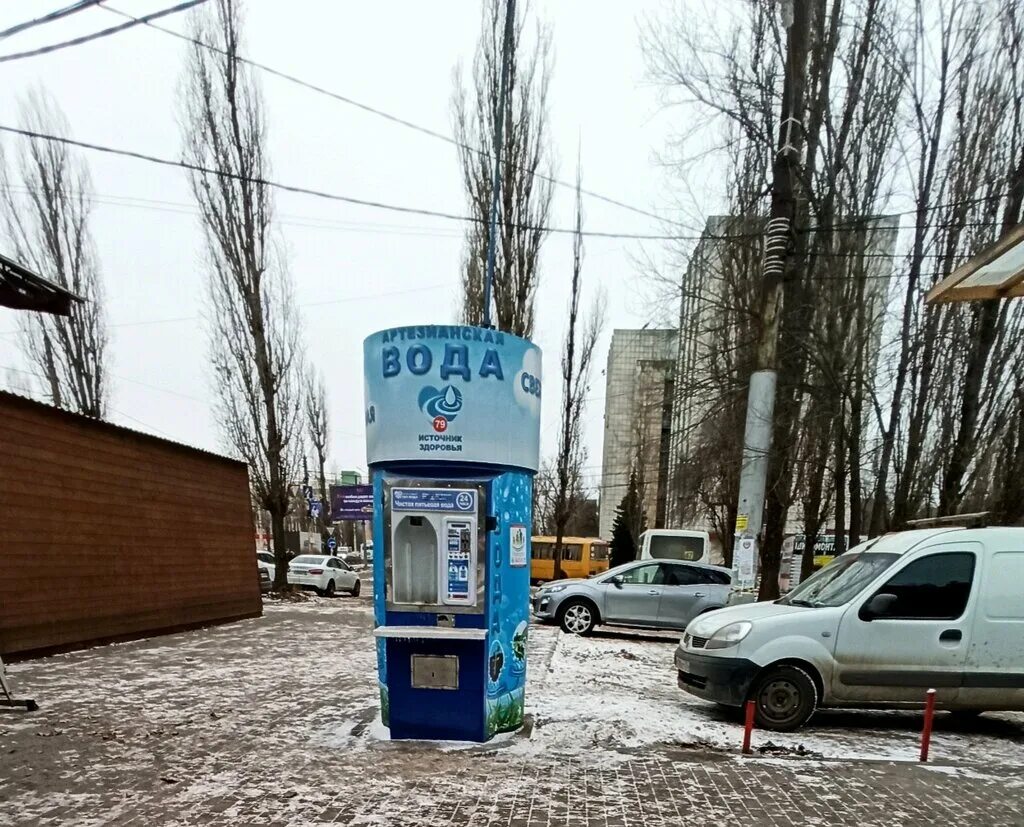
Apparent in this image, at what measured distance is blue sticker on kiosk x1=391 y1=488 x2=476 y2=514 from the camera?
5680 millimetres

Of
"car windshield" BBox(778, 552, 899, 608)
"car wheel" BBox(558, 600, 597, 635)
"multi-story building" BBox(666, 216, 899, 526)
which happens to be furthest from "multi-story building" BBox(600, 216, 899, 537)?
"car windshield" BBox(778, 552, 899, 608)

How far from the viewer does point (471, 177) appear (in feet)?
69.7

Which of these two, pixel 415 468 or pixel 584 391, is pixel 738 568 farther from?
pixel 584 391

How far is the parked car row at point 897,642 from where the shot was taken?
21.9 feet

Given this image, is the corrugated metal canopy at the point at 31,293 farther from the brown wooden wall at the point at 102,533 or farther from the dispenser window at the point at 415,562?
the dispenser window at the point at 415,562

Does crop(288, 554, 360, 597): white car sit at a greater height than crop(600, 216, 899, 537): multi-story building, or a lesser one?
lesser

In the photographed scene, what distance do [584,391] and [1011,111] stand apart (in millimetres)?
17694

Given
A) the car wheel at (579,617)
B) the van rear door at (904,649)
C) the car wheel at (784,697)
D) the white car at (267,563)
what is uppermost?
the van rear door at (904,649)

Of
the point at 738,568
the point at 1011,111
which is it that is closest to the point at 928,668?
the point at 738,568

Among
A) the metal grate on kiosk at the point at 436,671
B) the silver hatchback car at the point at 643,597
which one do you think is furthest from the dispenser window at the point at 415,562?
the silver hatchback car at the point at 643,597

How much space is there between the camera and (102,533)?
10617mm

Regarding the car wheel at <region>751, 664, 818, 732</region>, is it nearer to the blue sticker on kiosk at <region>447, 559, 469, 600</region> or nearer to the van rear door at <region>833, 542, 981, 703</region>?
the van rear door at <region>833, 542, 981, 703</region>

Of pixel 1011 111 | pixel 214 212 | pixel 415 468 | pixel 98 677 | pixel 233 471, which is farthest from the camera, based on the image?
pixel 214 212

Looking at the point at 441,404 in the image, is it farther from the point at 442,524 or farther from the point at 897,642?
the point at 897,642
